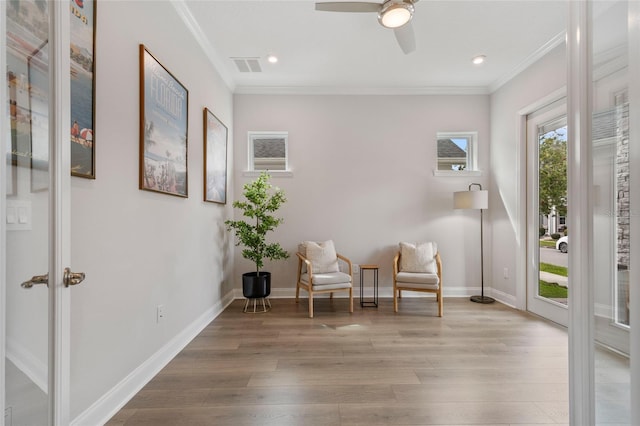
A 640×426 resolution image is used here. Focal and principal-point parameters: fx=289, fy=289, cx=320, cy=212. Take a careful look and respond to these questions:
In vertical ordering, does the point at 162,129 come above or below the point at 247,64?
below

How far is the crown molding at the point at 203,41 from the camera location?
2541 millimetres

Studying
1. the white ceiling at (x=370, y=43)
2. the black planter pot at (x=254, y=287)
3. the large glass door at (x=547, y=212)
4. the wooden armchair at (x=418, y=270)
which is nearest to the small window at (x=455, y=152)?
the white ceiling at (x=370, y=43)

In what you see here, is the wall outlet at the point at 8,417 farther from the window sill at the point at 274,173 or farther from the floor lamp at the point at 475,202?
the floor lamp at the point at 475,202

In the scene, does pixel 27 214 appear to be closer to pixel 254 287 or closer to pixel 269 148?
pixel 254 287

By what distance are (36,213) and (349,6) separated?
234 centimetres

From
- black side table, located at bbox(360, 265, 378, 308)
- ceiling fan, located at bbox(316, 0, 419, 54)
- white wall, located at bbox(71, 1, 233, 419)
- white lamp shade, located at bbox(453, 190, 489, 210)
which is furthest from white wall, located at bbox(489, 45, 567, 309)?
white wall, located at bbox(71, 1, 233, 419)

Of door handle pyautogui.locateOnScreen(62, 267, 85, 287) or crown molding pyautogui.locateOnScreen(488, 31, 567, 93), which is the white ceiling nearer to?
crown molding pyautogui.locateOnScreen(488, 31, 567, 93)

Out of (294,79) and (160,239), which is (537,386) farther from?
(294,79)

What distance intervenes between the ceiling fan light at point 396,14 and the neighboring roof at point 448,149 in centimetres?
236

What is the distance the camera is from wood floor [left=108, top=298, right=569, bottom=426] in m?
1.73

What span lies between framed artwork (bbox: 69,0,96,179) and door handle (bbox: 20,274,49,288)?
1.99 ft

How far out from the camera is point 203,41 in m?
3.03

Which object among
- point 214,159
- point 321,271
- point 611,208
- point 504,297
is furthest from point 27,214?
point 504,297

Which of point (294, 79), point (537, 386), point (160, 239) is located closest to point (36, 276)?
point (160, 239)
